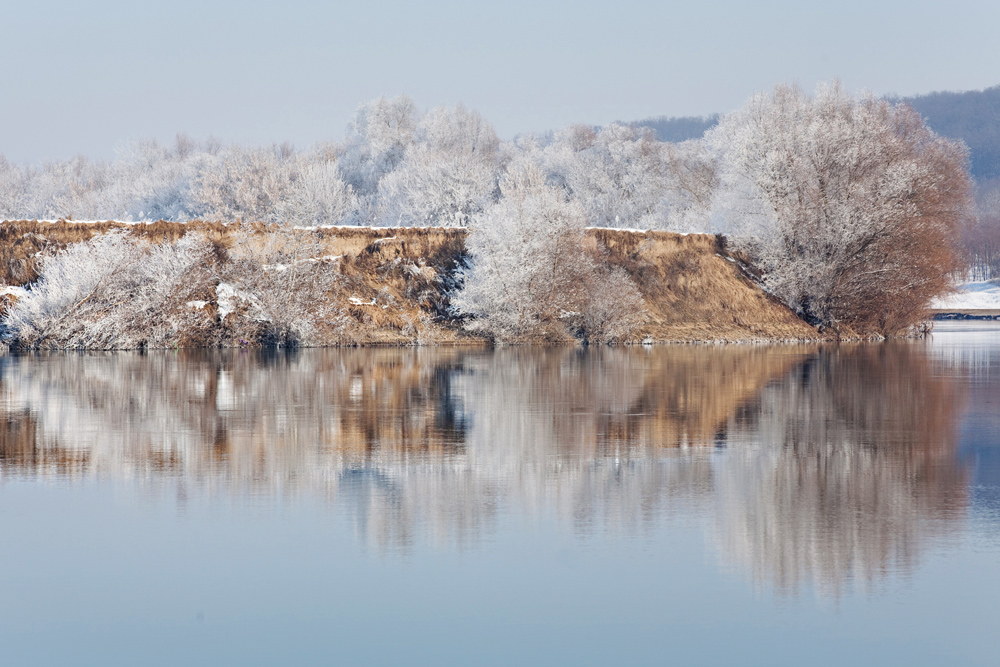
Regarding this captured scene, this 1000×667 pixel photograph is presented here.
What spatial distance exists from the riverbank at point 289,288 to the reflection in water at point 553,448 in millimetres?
13574

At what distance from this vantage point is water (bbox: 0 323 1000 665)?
663 cm

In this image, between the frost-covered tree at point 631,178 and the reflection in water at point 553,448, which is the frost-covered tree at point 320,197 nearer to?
the frost-covered tree at point 631,178

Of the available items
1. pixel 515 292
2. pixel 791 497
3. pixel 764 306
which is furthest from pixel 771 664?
pixel 764 306

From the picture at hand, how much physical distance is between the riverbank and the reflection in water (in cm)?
1357

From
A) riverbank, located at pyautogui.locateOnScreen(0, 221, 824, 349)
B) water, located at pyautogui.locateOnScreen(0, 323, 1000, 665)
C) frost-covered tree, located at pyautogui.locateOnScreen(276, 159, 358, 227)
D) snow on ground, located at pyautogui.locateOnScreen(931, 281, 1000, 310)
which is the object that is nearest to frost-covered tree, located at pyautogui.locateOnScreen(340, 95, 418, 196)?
frost-covered tree, located at pyautogui.locateOnScreen(276, 159, 358, 227)

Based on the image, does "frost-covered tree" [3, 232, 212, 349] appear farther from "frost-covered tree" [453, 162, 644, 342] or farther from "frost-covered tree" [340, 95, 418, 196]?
"frost-covered tree" [340, 95, 418, 196]

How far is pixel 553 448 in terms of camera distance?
14.0 meters

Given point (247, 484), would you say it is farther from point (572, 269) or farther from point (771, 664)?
point (572, 269)

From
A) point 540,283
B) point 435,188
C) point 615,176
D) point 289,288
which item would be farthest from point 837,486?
point 615,176

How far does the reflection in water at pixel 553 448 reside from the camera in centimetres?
955

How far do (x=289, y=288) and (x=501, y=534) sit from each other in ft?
117

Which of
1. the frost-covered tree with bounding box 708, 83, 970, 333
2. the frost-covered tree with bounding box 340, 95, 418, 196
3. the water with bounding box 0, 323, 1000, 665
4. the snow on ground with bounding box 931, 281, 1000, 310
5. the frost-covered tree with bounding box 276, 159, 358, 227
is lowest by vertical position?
the water with bounding box 0, 323, 1000, 665

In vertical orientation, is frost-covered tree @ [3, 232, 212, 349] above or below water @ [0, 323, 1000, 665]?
above

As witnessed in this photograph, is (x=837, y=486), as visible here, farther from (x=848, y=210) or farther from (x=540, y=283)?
(x=848, y=210)
